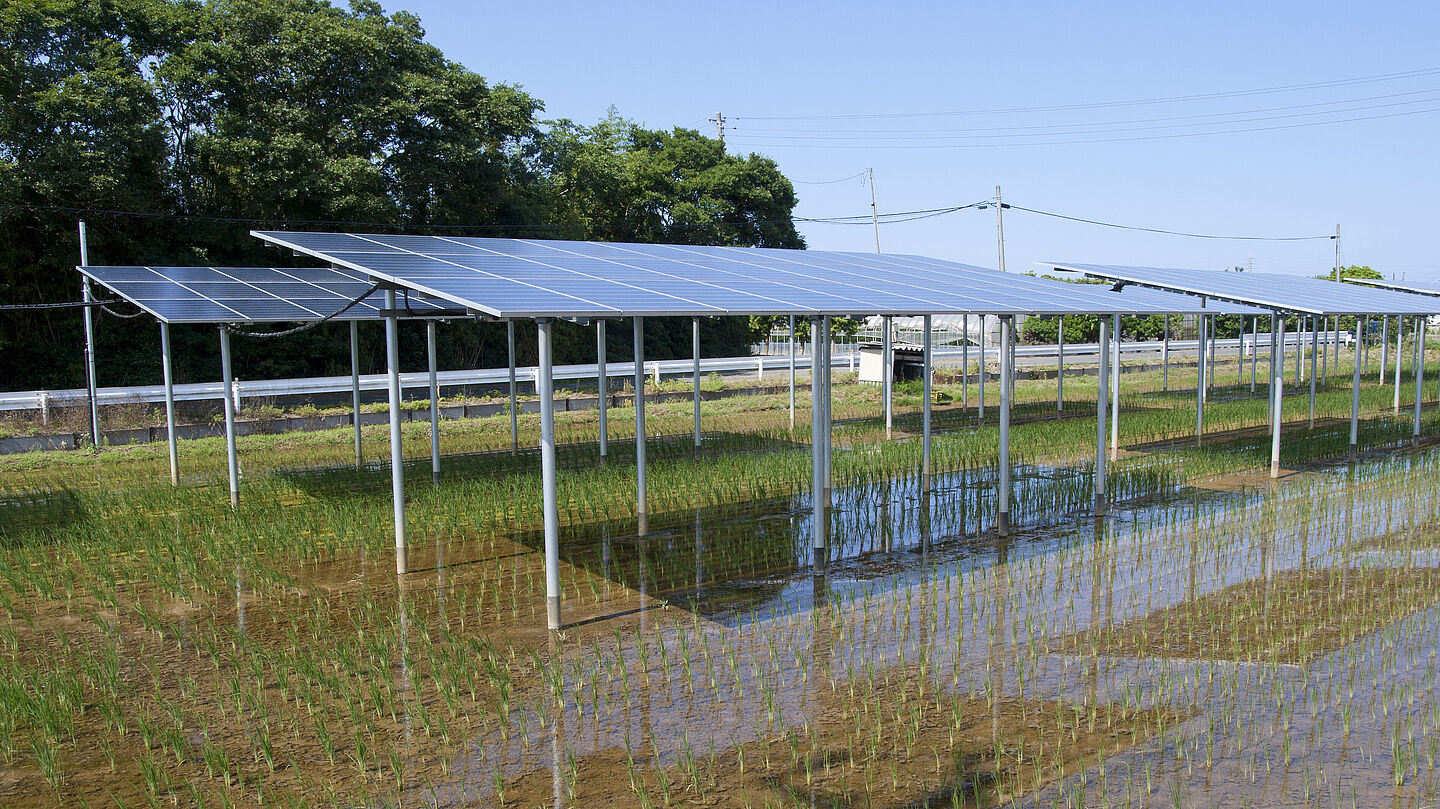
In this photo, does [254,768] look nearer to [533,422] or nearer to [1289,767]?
[1289,767]

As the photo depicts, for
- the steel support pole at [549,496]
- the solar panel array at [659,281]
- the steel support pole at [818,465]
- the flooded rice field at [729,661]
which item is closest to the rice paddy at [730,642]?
the flooded rice field at [729,661]

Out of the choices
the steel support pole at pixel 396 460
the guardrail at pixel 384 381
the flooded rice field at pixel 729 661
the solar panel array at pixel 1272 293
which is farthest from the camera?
the guardrail at pixel 384 381

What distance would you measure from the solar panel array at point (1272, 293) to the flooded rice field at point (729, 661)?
4.34 m

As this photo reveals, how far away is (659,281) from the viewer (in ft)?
31.7

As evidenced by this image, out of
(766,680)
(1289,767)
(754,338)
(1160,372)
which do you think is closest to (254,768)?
(766,680)

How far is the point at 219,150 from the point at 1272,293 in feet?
80.7

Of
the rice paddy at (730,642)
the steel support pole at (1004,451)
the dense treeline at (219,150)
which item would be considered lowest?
the rice paddy at (730,642)

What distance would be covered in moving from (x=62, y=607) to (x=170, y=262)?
2154 centimetres

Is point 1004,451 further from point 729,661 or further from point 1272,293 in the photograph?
point 1272,293

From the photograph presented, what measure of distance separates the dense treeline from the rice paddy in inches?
544

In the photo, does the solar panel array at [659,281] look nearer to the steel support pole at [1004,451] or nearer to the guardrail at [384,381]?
the steel support pole at [1004,451]

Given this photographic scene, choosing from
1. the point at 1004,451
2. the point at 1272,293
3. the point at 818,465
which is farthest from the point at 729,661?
the point at 1272,293

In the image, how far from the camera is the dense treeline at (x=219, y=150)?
23906 mm

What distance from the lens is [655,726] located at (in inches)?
237
